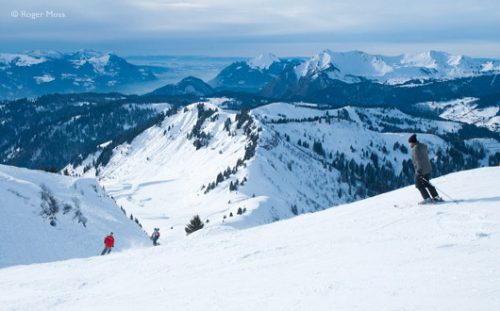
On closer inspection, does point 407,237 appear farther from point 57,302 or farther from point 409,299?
point 57,302

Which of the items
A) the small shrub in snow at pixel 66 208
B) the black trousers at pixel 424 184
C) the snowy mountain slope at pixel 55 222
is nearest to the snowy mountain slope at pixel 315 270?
the black trousers at pixel 424 184

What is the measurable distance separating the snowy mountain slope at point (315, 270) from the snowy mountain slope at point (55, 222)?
1897cm

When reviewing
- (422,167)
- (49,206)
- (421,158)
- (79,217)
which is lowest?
(79,217)

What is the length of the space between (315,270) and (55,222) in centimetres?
3654

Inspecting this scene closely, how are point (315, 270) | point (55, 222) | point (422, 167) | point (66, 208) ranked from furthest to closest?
point (66, 208) → point (55, 222) → point (422, 167) → point (315, 270)

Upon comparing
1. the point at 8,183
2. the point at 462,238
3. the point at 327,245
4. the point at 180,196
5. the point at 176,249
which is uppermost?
the point at 462,238

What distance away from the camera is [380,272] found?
1273 cm

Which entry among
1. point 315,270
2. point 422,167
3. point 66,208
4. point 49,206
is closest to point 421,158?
point 422,167

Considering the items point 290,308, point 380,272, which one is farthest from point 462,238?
point 290,308

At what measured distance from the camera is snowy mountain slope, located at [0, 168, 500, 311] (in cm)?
1112

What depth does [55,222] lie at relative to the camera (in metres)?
44.3

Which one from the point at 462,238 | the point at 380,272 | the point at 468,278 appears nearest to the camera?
the point at 468,278

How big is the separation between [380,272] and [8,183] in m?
43.9

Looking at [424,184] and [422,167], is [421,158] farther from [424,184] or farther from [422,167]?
[424,184]
